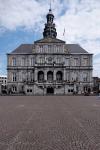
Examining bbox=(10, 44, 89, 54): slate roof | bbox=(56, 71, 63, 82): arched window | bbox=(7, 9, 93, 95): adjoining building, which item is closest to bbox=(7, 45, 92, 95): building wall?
bbox=(7, 9, 93, 95): adjoining building

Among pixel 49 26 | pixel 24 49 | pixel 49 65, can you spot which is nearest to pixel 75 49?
pixel 49 65

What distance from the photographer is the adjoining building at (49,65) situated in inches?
3130

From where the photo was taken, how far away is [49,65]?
79938 millimetres

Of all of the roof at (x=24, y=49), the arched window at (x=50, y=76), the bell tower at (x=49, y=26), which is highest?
the bell tower at (x=49, y=26)

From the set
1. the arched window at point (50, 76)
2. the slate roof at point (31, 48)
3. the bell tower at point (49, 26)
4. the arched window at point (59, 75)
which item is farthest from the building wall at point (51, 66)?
the bell tower at point (49, 26)

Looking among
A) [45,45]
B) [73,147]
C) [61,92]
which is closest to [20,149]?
[73,147]

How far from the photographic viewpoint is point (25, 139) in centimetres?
822

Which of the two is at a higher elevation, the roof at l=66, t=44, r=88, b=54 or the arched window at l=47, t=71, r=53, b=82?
the roof at l=66, t=44, r=88, b=54

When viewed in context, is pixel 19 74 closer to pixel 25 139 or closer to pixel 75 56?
pixel 75 56

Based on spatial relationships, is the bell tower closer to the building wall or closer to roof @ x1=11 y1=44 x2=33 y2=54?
roof @ x1=11 y1=44 x2=33 y2=54

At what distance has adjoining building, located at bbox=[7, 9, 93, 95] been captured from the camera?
7950 centimetres

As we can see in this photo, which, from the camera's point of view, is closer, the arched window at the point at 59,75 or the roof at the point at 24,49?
the arched window at the point at 59,75

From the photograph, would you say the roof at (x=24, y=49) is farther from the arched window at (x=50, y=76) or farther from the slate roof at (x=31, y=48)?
the arched window at (x=50, y=76)

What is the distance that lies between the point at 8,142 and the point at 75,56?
248 feet
